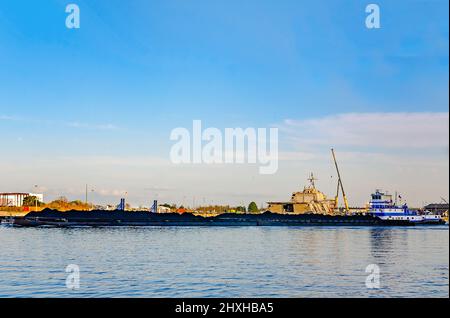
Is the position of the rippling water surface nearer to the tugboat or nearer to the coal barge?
the coal barge

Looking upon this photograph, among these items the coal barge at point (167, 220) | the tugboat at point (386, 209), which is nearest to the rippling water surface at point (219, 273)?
the coal barge at point (167, 220)

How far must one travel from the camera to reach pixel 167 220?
462ft

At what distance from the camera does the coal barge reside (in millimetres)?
133125

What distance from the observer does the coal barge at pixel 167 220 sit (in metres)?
133

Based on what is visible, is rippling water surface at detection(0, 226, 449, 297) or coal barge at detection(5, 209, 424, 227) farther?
coal barge at detection(5, 209, 424, 227)

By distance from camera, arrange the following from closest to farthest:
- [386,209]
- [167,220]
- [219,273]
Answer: [219,273] < [167,220] < [386,209]

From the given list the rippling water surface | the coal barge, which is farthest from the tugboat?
the rippling water surface

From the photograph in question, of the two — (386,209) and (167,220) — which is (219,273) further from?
(386,209)

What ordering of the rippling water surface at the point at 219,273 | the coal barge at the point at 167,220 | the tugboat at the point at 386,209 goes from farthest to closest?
the tugboat at the point at 386,209 < the coal barge at the point at 167,220 < the rippling water surface at the point at 219,273

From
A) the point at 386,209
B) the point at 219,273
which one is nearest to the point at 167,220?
the point at 386,209

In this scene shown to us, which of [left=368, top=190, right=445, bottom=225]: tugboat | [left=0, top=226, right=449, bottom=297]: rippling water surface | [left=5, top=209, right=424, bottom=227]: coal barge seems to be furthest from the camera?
[left=368, top=190, right=445, bottom=225]: tugboat

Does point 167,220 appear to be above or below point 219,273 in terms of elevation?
below

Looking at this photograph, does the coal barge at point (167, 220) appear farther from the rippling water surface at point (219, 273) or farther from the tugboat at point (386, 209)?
the rippling water surface at point (219, 273)
